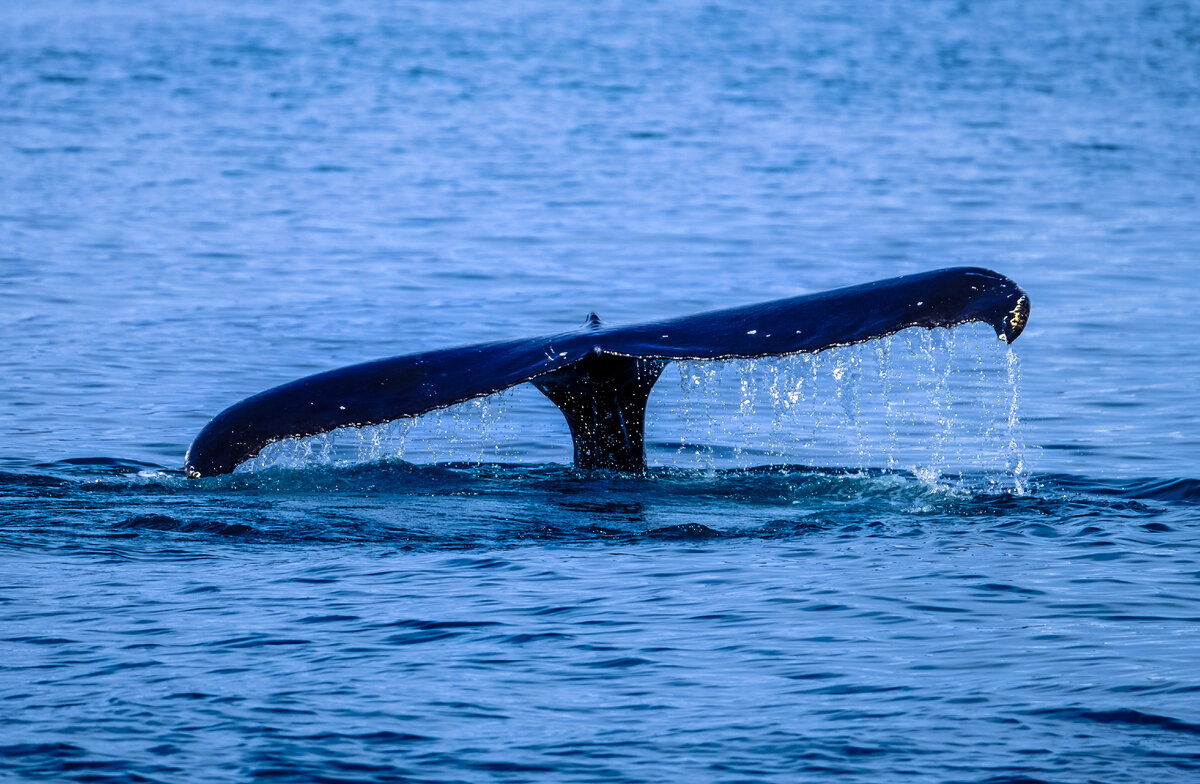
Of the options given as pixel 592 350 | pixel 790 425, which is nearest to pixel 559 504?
pixel 592 350

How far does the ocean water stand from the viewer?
6500 millimetres

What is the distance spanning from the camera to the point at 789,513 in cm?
930

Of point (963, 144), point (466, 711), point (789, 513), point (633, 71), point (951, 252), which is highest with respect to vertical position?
point (633, 71)

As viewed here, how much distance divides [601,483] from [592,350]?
1.55 meters

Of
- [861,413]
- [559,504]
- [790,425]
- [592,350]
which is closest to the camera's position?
[592,350]

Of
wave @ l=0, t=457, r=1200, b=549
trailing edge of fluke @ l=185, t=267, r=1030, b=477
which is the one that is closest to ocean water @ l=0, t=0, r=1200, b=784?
wave @ l=0, t=457, r=1200, b=549

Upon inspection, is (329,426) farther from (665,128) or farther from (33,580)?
(665,128)

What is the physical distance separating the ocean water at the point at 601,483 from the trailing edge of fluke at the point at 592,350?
38 cm

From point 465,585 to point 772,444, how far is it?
4173mm

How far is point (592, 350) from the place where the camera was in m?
8.18

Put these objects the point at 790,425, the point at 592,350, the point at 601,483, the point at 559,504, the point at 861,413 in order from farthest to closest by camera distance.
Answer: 1. the point at 861,413
2. the point at 790,425
3. the point at 601,483
4. the point at 559,504
5. the point at 592,350

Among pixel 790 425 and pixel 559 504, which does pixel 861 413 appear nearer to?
pixel 790 425

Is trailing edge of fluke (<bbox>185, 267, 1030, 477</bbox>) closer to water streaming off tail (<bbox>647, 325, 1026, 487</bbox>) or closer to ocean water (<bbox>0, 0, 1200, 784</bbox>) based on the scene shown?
ocean water (<bbox>0, 0, 1200, 784</bbox>)

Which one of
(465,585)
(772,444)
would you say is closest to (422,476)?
(465,585)
